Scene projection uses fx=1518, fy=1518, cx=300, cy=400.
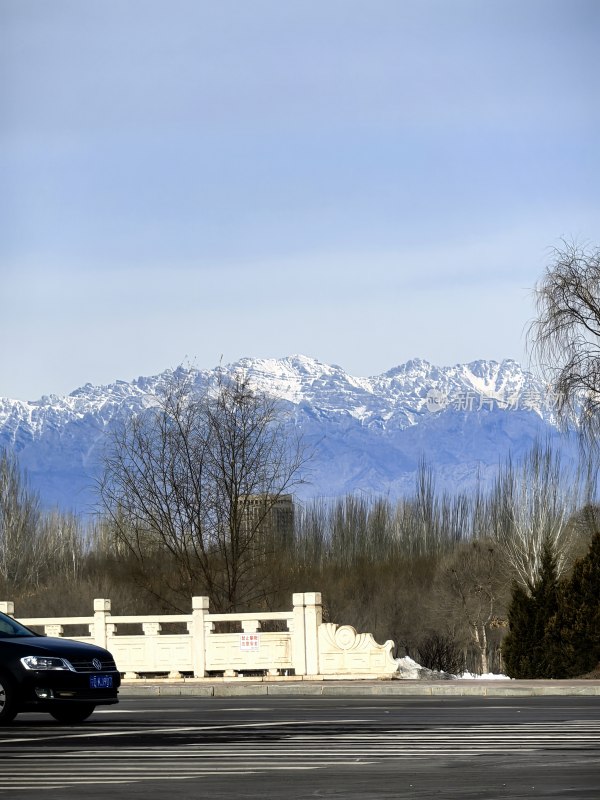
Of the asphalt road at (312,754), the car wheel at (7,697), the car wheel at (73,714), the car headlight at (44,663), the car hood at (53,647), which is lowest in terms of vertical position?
the asphalt road at (312,754)

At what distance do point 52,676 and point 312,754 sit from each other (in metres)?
5.62

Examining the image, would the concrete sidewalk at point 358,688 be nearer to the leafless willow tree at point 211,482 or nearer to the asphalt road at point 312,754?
the asphalt road at point 312,754

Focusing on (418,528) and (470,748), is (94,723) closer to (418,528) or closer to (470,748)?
(470,748)

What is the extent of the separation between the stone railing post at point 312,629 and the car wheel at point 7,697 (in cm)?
1498

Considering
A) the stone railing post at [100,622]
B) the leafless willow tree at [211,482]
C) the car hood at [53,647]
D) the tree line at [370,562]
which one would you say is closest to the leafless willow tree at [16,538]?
the tree line at [370,562]

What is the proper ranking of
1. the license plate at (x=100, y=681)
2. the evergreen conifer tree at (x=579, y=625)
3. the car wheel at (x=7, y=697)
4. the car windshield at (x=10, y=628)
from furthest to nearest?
the evergreen conifer tree at (x=579, y=625), the car windshield at (x=10, y=628), the license plate at (x=100, y=681), the car wheel at (x=7, y=697)

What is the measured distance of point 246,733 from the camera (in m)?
16.7

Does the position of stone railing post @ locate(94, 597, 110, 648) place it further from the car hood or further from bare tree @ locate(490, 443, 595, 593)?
bare tree @ locate(490, 443, 595, 593)

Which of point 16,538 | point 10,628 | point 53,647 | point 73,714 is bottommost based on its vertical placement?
point 73,714

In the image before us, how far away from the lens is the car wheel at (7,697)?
18203 millimetres

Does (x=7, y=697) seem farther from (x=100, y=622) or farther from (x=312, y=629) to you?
(x=100, y=622)

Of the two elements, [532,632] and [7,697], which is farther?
[532,632]

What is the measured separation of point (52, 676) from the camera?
1834 cm

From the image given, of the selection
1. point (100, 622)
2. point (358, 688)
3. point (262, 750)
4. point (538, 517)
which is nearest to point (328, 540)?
point (538, 517)
